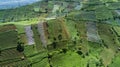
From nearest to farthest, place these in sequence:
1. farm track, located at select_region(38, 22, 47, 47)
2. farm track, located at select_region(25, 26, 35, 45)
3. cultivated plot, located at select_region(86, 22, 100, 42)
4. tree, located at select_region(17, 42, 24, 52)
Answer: tree, located at select_region(17, 42, 24, 52) → farm track, located at select_region(25, 26, 35, 45) → farm track, located at select_region(38, 22, 47, 47) → cultivated plot, located at select_region(86, 22, 100, 42)

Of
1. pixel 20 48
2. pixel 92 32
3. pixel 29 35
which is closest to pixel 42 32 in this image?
pixel 29 35

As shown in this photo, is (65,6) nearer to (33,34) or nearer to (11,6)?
(11,6)

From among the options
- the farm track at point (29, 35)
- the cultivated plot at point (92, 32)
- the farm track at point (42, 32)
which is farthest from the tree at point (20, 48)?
the cultivated plot at point (92, 32)

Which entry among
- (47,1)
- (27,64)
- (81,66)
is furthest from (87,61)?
(47,1)

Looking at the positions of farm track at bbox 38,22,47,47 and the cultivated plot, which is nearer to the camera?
farm track at bbox 38,22,47,47

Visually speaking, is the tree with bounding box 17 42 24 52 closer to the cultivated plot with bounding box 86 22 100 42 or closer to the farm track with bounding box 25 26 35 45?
the farm track with bounding box 25 26 35 45

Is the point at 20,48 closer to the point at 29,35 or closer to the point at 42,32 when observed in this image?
the point at 29,35

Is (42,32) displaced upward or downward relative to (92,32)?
upward

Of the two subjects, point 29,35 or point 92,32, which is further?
point 92,32

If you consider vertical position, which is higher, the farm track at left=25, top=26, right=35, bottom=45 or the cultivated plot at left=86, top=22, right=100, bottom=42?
the farm track at left=25, top=26, right=35, bottom=45

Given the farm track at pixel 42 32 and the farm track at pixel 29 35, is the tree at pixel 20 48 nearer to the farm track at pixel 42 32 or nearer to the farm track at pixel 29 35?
the farm track at pixel 29 35

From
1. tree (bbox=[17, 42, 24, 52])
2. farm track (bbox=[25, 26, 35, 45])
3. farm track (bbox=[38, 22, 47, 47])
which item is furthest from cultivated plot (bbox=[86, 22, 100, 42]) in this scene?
tree (bbox=[17, 42, 24, 52])
